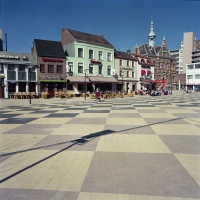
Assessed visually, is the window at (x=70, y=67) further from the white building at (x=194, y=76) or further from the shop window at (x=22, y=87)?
the white building at (x=194, y=76)

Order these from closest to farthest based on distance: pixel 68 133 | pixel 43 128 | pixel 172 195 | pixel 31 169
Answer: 1. pixel 172 195
2. pixel 31 169
3. pixel 68 133
4. pixel 43 128

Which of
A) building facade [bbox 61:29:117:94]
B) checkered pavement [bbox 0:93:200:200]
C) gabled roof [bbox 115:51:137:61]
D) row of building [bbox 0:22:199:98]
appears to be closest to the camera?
checkered pavement [bbox 0:93:200:200]

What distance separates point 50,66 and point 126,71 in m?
19.6

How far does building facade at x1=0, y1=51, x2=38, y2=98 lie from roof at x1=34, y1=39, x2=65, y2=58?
210 centimetres

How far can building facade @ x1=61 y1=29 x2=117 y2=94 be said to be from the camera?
3666cm

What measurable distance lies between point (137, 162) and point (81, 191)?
1.84 m

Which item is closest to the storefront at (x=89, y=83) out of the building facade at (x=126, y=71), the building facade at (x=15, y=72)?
the building facade at (x=126, y=71)

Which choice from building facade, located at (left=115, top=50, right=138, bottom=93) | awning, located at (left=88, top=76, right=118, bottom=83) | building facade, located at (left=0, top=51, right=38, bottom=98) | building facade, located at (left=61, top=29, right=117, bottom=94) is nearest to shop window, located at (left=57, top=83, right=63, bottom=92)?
building facade, located at (left=61, top=29, right=117, bottom=94)

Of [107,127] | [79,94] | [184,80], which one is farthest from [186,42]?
[107,127]

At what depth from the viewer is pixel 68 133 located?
7898 mm

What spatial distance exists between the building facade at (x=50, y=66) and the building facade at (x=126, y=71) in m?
13.9

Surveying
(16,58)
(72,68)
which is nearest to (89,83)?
(72,68)

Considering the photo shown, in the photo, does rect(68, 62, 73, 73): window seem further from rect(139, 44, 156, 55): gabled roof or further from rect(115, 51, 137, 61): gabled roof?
rect(139, 44, 156, 55): gabled roof

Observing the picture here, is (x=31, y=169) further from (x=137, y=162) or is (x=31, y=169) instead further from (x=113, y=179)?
(x=137, y=162)
